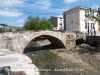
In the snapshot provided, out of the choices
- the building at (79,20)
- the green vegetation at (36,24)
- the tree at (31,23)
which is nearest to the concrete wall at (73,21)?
the building at (79,20)

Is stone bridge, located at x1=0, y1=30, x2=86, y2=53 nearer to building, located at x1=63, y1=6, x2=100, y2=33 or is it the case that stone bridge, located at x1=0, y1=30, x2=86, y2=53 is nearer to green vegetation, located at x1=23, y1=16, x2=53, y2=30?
building, located at x1=63, y1=6, x2=100, y2=33

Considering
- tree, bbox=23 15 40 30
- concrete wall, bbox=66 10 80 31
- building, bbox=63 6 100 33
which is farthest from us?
tree, bbox=23 15 40 30

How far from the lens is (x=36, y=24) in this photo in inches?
1533

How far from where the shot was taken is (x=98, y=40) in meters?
23.7

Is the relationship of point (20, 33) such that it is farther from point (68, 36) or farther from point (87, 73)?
point (87, 73)

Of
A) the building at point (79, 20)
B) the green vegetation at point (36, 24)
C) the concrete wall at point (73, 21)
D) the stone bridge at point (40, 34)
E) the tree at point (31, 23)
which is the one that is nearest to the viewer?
the stone bridge at point (40, 34)

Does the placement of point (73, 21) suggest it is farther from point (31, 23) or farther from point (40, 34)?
point (40, 34)

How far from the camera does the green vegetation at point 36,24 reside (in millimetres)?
36844

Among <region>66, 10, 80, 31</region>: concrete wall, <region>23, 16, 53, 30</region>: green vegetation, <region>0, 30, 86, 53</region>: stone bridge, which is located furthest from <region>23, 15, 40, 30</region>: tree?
<region>0, 30, 86, 53</region>: stone bridge

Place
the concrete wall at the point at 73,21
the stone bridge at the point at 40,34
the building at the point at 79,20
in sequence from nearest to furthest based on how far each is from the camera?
the stone bridge at the point at 40,34, the building at the point at 79,20, the concrete wall at the point at 73,21

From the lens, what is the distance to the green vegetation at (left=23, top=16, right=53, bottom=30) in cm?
3684

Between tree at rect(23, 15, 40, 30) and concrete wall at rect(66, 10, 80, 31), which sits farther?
tree at rect(23, 15, 40, 30)

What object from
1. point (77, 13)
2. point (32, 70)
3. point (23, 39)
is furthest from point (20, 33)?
point (77, 13)

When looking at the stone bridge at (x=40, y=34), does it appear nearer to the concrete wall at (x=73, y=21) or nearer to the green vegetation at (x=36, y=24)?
the concrete wall at (x=73, y=21)
